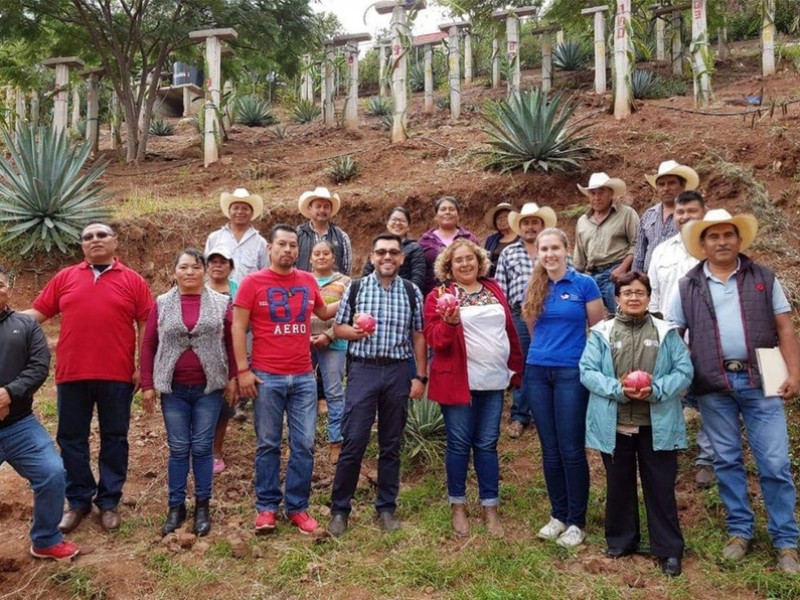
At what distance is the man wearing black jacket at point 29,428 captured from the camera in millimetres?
3586

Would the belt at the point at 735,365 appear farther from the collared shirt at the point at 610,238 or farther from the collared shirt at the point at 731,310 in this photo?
the collared shirt at the point at 610,238

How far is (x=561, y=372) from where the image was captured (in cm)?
385

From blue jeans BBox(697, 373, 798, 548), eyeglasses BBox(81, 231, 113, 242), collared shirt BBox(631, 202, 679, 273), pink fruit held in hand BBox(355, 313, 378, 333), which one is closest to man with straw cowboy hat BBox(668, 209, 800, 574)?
blue jeans BBox(697, 373, 798, 548)

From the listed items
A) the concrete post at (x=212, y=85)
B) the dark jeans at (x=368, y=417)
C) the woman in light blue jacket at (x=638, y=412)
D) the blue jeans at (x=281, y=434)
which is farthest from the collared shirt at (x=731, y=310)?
the concrete post at (x=212, y=85)

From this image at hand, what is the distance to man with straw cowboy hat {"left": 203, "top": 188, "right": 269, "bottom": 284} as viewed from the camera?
214 inches

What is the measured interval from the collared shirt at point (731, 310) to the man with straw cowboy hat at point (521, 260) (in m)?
1.40

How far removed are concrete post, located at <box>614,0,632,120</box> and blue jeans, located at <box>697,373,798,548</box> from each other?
747 centimetres

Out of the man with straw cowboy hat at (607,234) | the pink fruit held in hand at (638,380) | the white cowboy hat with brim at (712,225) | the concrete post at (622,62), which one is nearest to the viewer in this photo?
the pink fruit held in hand at (638,380)

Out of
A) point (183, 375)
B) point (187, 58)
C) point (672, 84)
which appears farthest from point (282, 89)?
point (183, 375)

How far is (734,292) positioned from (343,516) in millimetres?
2629

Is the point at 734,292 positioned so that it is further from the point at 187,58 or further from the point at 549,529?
the point at 187,58

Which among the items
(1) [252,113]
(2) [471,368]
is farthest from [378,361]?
(1) [252,113]

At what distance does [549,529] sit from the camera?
4.01 metres

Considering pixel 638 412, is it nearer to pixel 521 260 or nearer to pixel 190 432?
pixel 521 260
